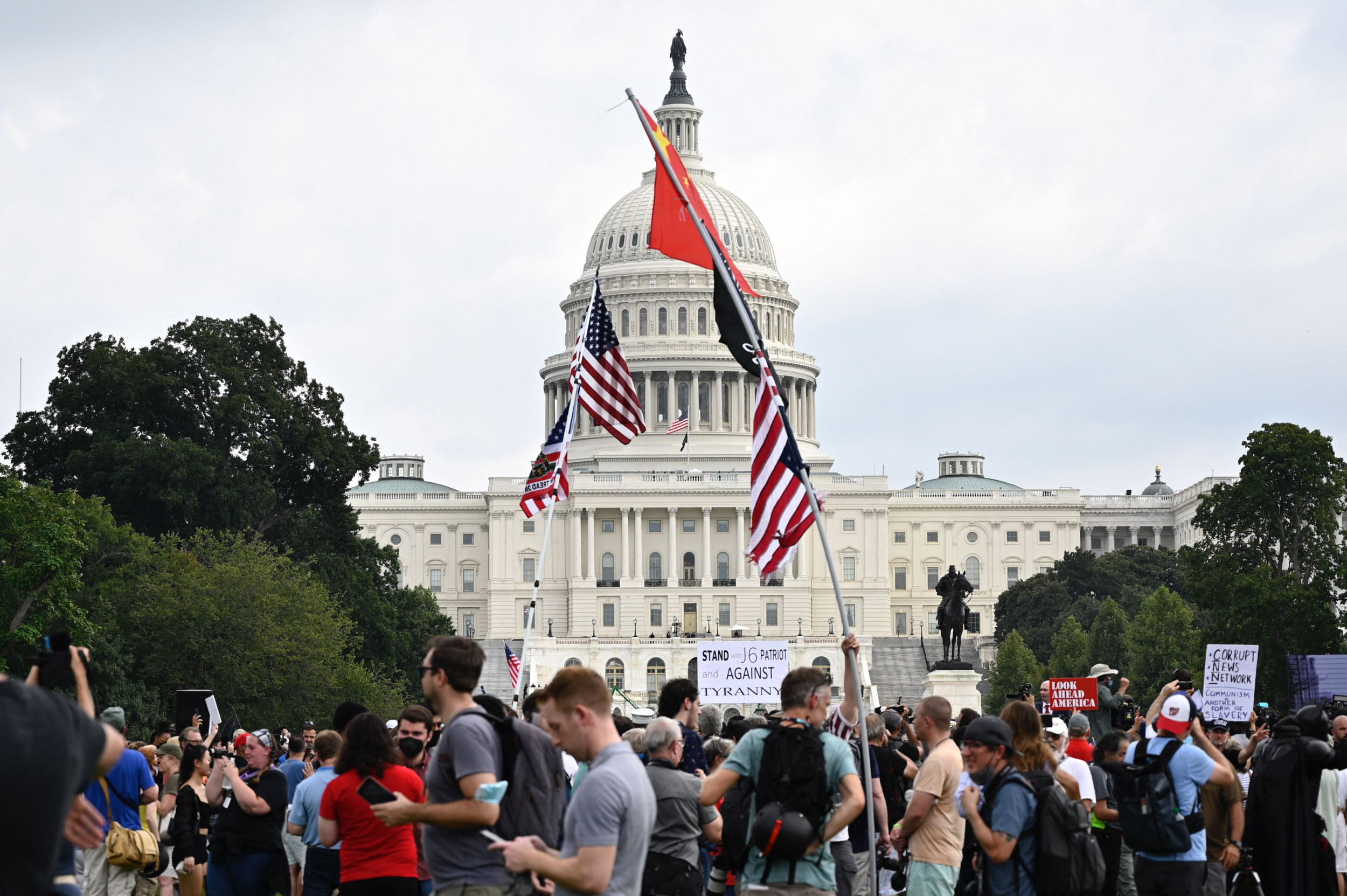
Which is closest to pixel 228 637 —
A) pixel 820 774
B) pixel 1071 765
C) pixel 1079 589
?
pixel 1071 765

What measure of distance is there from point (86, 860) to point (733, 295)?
6.66 meters

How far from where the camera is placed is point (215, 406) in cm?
7181

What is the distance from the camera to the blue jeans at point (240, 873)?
601 inches

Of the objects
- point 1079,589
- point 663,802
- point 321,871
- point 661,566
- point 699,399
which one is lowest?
point 321,871

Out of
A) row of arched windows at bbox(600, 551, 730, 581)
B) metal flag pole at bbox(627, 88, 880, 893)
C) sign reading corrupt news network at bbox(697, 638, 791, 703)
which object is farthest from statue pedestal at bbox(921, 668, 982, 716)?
row of arched windows at bbox(600, 551, 730, 581)

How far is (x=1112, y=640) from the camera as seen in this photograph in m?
92.4

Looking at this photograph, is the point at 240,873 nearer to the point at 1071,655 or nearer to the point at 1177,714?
the point at 1177,714

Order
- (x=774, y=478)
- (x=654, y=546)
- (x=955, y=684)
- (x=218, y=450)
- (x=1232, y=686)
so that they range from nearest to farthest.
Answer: (x=774, y=478) < (x=1232, y=686) < (x=955, y=684) < (x=218, y=450) < (x=654, y=546)

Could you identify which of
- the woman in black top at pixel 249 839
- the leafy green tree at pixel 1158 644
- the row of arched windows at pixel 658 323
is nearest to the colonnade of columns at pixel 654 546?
the row of arched windows at pixel 658 323

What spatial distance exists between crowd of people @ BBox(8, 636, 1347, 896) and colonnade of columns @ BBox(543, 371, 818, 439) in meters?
120

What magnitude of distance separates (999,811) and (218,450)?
62.3 m

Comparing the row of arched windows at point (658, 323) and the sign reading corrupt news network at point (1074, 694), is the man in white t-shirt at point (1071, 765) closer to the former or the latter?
the sign reading corrupt news network at point (1074, 694)

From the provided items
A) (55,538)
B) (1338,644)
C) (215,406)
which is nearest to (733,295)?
(55,538)

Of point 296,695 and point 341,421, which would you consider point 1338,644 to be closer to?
point 296,695
